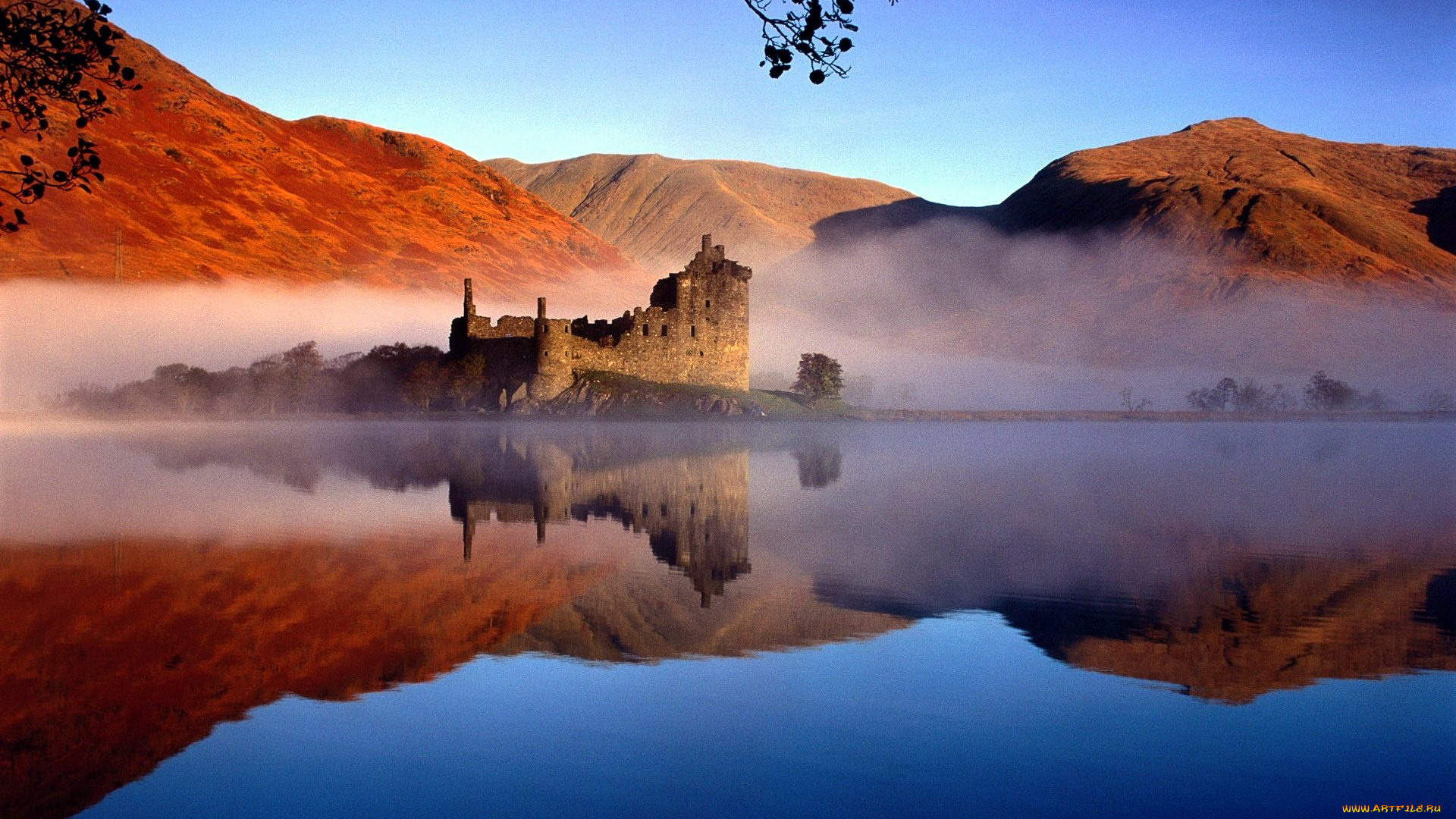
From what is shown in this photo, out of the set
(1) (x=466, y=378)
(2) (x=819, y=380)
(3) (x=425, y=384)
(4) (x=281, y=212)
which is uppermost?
(4) (x=281, y=212)

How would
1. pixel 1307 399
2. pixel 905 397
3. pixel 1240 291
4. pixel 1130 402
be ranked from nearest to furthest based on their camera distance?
pixel 1307 399
pixel 905 397
pixel 1130 402
pixel 1240 291

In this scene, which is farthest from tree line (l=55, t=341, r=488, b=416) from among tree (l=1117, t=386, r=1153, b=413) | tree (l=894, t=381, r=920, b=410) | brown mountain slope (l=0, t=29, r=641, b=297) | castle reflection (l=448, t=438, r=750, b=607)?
tree (l=1117, t=386, r=1153, b=413)

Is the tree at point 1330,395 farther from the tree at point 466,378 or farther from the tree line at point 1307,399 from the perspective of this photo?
the tree at point 466,378

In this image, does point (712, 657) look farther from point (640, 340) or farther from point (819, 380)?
point (819, 380)

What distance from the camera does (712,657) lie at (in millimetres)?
10617

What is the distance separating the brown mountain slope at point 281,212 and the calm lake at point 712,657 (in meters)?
93.5

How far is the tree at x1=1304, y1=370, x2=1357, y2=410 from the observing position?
393 feet

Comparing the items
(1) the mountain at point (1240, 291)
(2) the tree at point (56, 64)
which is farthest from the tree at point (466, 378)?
(1) the mountain at point (1240, 291)

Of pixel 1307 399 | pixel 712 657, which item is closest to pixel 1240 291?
pixel 1307 399

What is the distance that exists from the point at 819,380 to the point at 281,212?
3126 inches

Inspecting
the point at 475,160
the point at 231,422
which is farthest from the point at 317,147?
the point at 231,422

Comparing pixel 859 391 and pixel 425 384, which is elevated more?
pixel 859 391

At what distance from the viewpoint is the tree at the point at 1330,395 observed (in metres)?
120

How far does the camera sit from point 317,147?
516 ft
